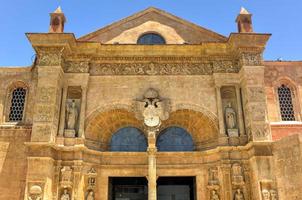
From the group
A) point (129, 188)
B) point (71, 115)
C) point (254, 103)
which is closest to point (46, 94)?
point (71, 115)

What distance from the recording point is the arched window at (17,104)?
1652cm

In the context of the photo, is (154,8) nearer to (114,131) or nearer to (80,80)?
(80,80)

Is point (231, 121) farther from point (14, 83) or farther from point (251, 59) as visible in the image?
point (14, 83)

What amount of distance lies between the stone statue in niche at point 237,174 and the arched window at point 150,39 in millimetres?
7276

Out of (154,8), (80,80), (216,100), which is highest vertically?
(154,8)

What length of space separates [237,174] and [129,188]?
5116 millimetres

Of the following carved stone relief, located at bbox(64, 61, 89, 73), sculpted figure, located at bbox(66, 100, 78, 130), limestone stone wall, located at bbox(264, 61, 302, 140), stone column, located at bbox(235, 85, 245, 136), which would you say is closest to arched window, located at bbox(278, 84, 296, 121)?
limestone stone wall, located at bbox(264, 61, 302, 140)

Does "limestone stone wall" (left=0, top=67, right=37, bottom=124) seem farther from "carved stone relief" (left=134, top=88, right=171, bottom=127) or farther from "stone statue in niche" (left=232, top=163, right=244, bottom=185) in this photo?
"stone statue in niche" (left=232, top=163, right=244, bottom=185)

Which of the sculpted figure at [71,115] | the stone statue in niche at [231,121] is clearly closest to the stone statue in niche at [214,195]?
the stone statue in niche at [231,121]

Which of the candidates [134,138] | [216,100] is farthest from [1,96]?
[216,100]

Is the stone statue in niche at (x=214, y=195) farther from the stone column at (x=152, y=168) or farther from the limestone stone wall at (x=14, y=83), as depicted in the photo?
the limestone stone wall at (x=14, y=83)

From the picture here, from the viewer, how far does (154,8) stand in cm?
1812

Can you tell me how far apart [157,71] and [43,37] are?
566 cm

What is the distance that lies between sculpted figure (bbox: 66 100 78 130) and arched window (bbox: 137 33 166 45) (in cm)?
483
